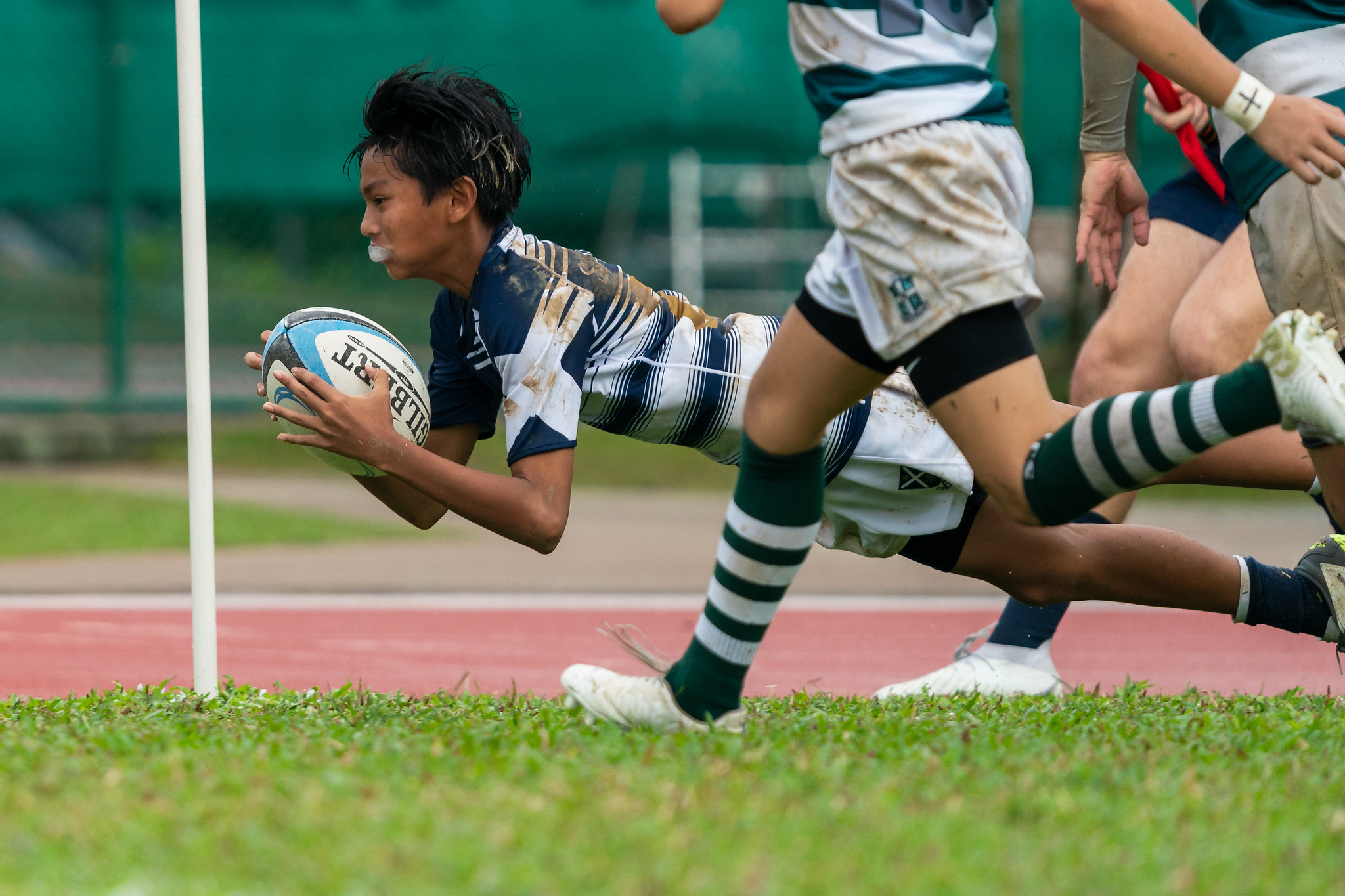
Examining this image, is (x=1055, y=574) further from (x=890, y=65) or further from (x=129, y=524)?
(x=129, y=524)

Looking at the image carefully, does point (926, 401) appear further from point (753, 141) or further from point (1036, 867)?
point (753, 141)

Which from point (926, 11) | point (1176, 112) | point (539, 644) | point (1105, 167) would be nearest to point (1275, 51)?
point (1176, 112)

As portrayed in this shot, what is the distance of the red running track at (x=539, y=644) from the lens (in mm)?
4723

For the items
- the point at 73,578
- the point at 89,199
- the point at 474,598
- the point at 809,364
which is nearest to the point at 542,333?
the point at 809,364

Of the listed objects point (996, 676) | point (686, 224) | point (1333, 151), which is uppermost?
point (1333, 151)

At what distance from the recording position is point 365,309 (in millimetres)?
10641

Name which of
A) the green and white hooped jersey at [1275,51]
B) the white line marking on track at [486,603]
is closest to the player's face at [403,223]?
the green and white hooped jersey at [1275,51]

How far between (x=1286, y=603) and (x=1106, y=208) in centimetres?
102

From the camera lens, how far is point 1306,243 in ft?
10.2

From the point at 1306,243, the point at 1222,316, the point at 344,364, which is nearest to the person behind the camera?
the point at 1306,243

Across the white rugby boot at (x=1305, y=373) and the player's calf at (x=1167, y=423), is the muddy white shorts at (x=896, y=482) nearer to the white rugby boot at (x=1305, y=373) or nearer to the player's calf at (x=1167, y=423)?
the player's calf at (x=1167, y=423)

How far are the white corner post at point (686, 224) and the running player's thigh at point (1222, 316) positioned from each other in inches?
268

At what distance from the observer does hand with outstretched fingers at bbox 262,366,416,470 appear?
3.14 metres

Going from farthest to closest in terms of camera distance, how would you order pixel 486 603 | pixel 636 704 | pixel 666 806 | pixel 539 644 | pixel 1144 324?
1. pixel 486 603
2. pixel 539 644
3. pixel 1144 324
4. pixel 636 704
5. pixel 666 806
